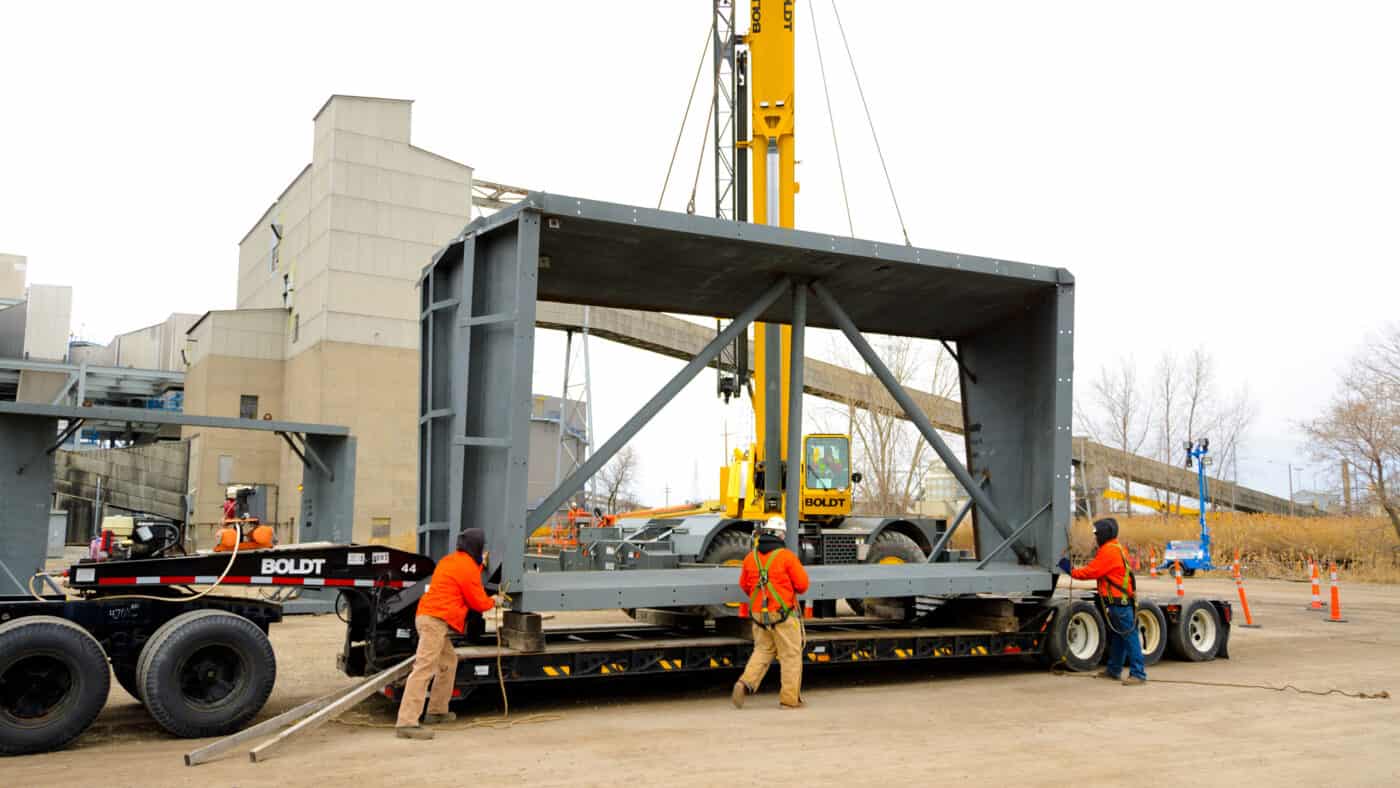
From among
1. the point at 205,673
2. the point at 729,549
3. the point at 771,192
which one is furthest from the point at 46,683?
the point at 771,192

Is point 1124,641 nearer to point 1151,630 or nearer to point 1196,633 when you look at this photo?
point 1151,630

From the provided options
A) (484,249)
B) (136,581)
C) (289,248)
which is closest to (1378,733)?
(484,249)

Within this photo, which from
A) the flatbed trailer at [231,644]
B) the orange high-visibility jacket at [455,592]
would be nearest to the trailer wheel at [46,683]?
the flatbed trailer at [231,644]

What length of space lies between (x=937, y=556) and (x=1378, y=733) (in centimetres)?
609

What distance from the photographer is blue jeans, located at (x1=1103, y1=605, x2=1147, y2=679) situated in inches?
427

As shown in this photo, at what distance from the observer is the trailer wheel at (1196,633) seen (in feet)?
41.0

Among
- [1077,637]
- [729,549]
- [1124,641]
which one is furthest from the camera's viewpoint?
[729,549]

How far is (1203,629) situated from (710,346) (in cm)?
727

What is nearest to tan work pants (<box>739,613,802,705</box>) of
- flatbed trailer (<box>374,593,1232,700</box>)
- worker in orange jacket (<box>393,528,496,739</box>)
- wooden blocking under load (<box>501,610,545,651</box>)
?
flatbed trailer (<box>374,593,1232,700</box>)

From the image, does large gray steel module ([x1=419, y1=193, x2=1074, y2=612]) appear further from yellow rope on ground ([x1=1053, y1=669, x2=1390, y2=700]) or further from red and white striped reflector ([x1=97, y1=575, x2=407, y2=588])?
→ yellow rope on ground ([x1=1053, y1=669, x2=1390, y2=700])

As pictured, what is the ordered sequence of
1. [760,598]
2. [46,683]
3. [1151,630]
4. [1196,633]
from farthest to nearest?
[1196,633] → [1151,630] → [760,598] → [46,683]

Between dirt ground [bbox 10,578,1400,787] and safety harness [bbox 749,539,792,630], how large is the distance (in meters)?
0.76

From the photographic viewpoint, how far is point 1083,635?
38.5ft

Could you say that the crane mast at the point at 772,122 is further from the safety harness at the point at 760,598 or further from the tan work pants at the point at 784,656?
the tan work pants at the point at 784,656
